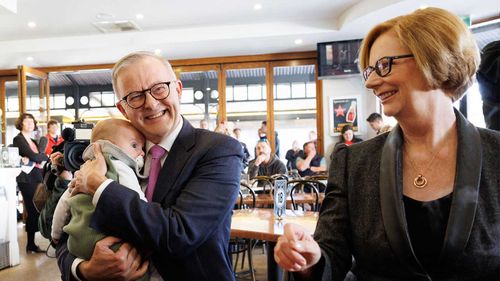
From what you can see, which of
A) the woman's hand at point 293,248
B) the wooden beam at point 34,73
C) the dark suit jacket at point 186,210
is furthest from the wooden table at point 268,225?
the wooden beam at point 34,73

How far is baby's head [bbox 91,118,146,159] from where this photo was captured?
4.16 feet

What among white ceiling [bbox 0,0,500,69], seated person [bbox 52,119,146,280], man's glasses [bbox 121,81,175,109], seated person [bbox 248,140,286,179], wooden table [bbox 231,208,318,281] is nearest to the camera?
seated person [bbox 52,119,146,280]

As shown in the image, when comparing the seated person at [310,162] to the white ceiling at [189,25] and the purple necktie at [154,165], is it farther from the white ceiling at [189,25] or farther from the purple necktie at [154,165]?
the purple necktie at [154,165]

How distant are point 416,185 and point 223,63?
24.3 ft

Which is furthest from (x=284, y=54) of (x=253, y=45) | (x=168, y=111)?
(x=168, y=111)

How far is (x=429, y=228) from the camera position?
1.00 m

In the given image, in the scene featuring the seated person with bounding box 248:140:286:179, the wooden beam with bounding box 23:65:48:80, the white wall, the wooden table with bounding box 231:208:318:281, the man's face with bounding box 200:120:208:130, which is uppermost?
the wooden beam with bounding box 23:65:48:80

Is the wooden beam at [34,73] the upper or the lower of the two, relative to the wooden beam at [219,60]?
lower

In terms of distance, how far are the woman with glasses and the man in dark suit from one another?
308 mm

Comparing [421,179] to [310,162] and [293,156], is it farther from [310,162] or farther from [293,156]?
[293,156]

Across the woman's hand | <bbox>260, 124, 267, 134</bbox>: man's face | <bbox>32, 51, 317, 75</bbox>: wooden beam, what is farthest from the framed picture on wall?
the woman's hand

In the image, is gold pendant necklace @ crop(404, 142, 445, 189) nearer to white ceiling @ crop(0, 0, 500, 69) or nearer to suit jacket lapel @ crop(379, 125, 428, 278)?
suit jacket lapel @ crop(379, 125, 428, 278)

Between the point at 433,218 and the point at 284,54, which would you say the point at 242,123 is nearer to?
the point at 284,54

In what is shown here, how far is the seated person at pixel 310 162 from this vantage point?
6.92 metres
